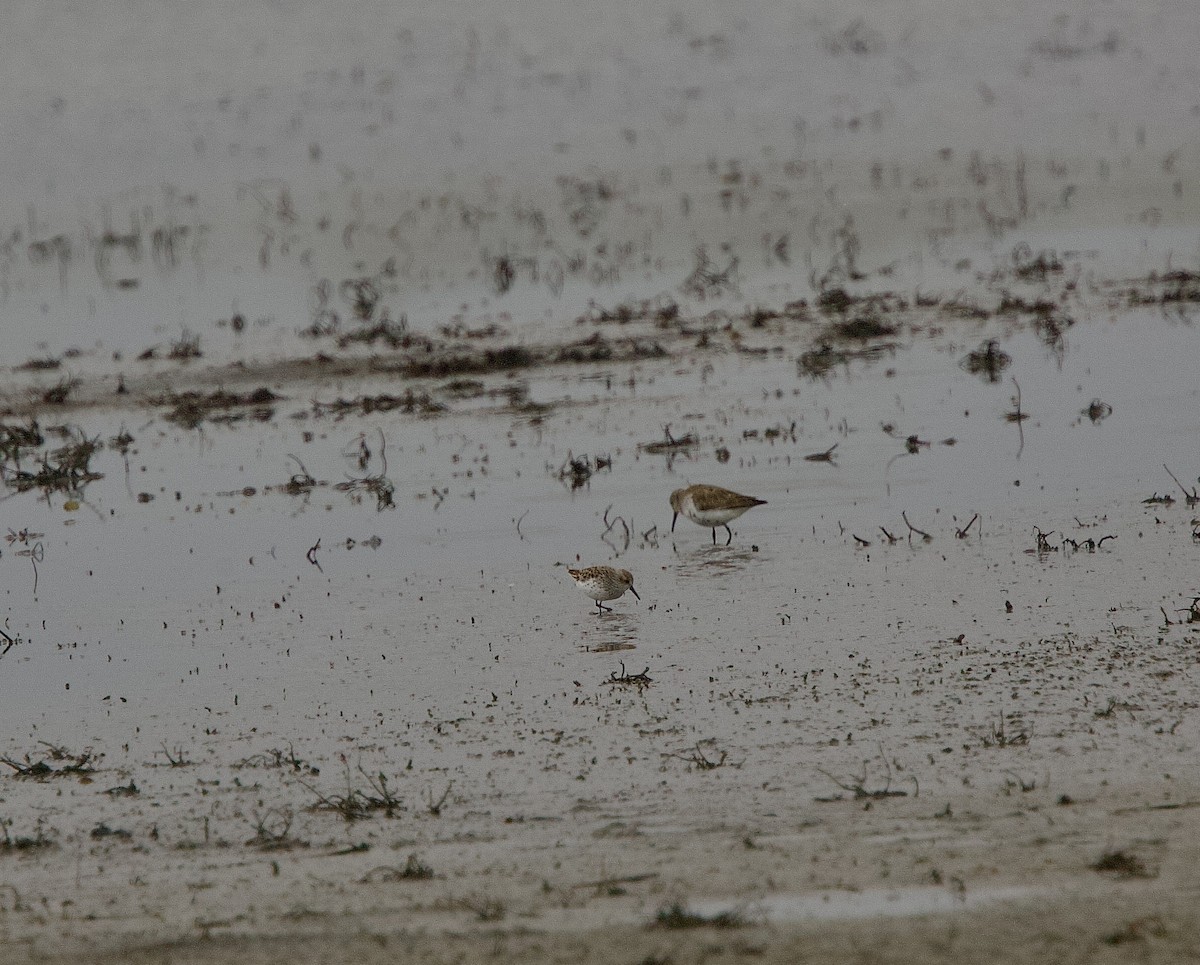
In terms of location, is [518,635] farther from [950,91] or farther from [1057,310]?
[950,91]

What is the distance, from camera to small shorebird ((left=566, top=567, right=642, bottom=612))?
355 inches

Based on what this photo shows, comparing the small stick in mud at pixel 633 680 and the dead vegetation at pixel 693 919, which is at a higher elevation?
the small stick in mud at pixel 633 680

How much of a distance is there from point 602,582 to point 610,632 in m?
0.27

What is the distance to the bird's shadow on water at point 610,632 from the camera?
28.2ft

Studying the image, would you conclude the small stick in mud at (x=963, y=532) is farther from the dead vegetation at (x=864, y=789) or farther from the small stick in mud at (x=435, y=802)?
the small stick in mud at (x=435, y=802)

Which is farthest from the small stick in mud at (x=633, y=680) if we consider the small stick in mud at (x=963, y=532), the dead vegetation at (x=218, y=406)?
the dead vegetation at (x=218, y=406)

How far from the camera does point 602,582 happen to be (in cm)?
901

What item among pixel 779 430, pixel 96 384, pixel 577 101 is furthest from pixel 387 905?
pixel 577 101

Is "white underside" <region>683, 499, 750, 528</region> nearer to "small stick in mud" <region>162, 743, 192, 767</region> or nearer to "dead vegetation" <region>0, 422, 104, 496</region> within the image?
"small stick in mud" <region>162, 743, 192, 767</region>

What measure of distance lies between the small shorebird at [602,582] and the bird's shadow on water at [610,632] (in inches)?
5.3

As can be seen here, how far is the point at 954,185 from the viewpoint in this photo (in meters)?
25.8

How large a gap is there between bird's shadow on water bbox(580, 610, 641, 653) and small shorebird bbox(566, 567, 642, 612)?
14 cm

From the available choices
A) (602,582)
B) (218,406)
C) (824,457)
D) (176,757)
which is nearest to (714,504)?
(602,582)

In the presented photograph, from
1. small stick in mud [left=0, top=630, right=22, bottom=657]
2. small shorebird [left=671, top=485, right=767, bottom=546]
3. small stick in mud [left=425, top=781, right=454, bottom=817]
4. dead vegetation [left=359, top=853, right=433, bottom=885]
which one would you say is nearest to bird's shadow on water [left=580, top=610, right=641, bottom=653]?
small shorebird [left=671, top=485, right=767, bottom=546]
